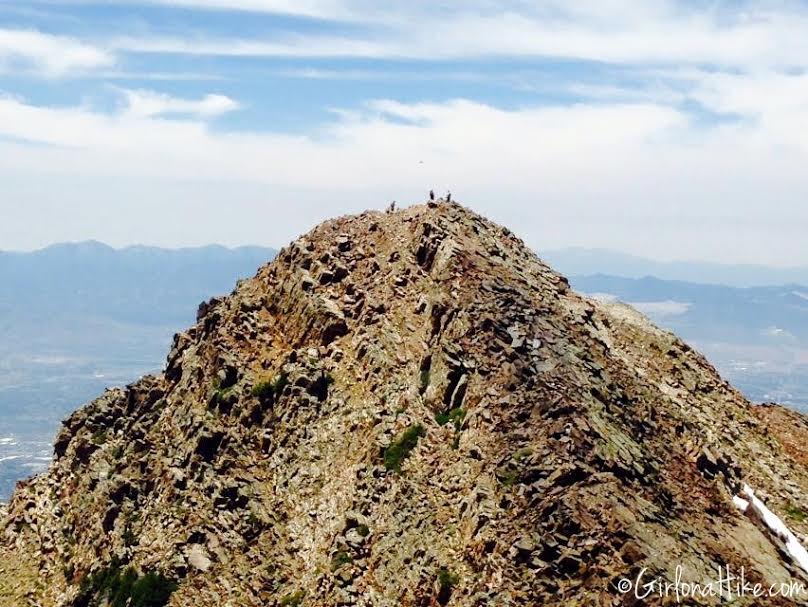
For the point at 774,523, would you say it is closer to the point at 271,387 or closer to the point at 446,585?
the point at 446,585

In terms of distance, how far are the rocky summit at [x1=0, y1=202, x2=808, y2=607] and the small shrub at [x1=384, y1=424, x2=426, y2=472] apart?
5.3 inches

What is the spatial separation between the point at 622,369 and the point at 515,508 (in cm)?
1902

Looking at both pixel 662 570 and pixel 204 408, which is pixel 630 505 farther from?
pixel 204 408

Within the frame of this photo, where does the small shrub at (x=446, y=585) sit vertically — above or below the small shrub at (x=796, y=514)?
below

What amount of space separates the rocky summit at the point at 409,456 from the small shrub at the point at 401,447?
0.14 metres

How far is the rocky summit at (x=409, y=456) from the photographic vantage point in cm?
4462

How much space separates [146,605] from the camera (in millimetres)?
51406

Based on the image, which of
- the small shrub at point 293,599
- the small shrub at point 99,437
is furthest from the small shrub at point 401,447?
the small shrub at point 99,437

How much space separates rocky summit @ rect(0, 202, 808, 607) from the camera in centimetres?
4462

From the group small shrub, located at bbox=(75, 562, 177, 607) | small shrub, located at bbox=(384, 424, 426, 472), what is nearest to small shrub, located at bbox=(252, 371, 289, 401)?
small shrub, located at bbox=(384, 424, 426, 472)

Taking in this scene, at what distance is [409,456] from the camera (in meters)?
52.1

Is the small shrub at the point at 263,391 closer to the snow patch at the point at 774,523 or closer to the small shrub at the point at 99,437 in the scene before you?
the small shrub at the point at 99,437

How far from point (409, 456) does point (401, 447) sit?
86 centimetres

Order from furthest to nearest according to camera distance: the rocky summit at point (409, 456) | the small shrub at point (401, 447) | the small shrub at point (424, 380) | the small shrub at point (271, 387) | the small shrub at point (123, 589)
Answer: the small shrub at point (271, 387)
the small shrub at point (424, 380)
the small shrub at point (401, 447)
the small shrub at point (123, 589)
the rocky summit at point (409, 456)
